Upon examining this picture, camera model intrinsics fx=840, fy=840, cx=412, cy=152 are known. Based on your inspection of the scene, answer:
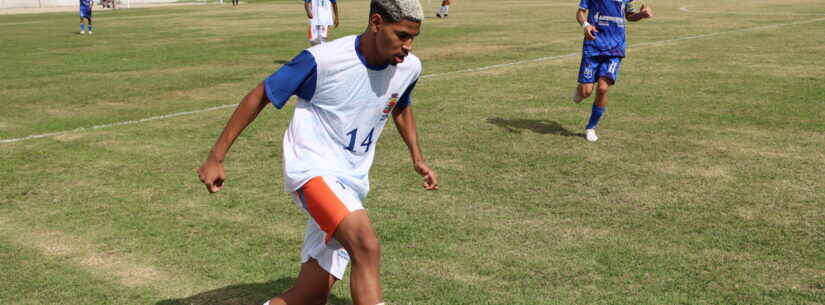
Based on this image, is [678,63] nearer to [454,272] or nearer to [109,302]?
[454,272]

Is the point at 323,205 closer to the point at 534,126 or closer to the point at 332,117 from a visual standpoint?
the point at 332,117

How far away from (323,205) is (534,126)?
702 centimetres

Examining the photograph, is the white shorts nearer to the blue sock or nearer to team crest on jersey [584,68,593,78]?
the blue sock

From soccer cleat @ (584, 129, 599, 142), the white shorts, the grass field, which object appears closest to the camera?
the white shorts

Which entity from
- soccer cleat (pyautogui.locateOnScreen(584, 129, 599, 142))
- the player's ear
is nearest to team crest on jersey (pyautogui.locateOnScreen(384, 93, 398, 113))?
the player's ear

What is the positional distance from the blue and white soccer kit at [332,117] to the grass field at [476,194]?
1.17 m

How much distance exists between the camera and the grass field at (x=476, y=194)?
17.3 feet

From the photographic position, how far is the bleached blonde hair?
12.3ft

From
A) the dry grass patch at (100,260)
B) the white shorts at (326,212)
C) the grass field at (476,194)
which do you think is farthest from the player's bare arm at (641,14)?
the white shorts at (326,212)

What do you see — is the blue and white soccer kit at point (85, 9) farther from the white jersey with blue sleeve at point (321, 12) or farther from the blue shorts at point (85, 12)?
the white jersey with blue sleeve at point (321, 12)

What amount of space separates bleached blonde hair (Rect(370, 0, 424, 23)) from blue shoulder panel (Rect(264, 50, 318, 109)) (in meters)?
0.39

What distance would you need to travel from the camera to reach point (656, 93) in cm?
1269

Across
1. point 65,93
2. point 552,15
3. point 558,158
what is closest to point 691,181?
point 558,158

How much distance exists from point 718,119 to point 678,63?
590cm
